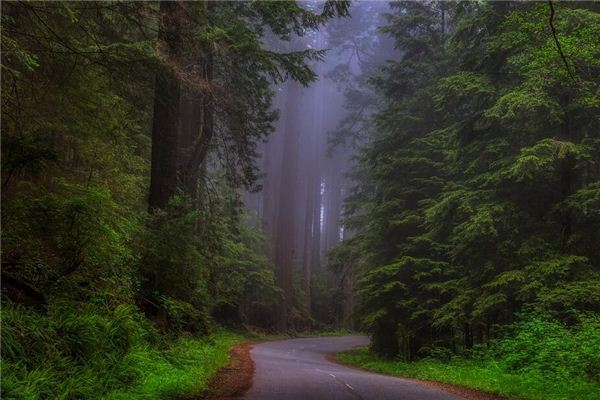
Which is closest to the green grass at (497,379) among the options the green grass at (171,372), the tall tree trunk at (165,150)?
the green grass at (171,372)

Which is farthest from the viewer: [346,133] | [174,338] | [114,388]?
[346,133]

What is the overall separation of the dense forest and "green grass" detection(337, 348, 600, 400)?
0.27 m

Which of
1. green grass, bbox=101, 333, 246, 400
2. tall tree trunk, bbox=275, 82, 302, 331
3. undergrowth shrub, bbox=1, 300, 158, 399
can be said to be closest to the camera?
undergrowth shrub, bbox=1, 300, 158, 399

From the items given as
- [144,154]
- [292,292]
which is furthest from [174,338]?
[292,292]

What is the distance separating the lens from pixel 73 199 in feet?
24.2

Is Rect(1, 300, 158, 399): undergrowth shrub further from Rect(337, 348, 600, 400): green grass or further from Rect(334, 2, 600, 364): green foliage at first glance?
Rect(334, 2, 600, 364): green foliage

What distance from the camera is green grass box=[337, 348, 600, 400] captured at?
893 centimetres

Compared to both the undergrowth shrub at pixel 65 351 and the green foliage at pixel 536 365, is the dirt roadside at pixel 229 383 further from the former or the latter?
the green foliage at pixel 536 365

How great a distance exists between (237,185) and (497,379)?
36.5 ft

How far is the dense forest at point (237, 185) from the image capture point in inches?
286

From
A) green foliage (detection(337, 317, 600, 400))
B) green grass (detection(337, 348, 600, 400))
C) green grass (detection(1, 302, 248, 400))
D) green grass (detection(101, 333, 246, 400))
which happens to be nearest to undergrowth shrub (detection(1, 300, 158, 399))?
green grass (detection(1, 302, 248, 400))

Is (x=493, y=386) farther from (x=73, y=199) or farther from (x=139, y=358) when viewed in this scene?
(x=73, y=199)

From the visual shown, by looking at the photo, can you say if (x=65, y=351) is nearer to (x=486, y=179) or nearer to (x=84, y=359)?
(x=84, y=359)

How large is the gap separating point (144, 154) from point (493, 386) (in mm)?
12067
